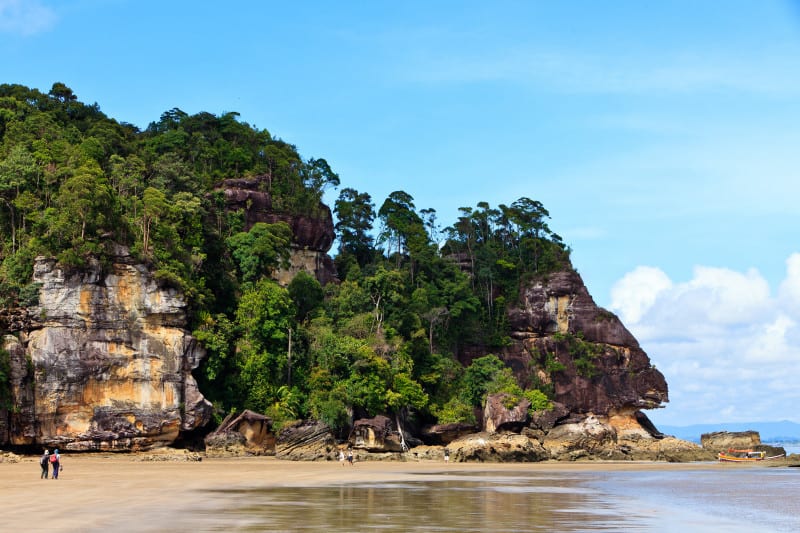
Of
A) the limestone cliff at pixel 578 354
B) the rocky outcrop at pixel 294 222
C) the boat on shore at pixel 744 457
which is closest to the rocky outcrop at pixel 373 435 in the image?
the rocky outcrop at pixel 294 222

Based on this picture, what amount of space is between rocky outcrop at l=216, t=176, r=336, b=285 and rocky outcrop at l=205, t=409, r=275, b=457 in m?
19.1

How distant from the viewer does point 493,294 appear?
3317 inches

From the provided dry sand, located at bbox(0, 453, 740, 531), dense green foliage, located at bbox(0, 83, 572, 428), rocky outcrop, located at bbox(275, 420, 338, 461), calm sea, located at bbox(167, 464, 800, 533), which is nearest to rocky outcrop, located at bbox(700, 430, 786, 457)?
dense green foliage, located at bbox(0, 83, 572, 428)

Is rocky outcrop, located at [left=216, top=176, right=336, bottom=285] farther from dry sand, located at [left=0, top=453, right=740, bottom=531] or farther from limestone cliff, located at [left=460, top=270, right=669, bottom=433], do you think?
dry sand, located at [left=0, top=453, right=740, bottom=531]

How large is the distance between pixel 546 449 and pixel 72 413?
33329 mm

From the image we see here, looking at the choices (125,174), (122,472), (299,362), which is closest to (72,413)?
(122,472)

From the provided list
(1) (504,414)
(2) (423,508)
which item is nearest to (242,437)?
(1) (504,414)

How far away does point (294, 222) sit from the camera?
72.8 meters

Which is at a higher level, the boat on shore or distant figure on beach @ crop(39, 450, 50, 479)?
distant figure on beach @ crop(39, 450, 50, 479)

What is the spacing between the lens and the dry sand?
765 inches

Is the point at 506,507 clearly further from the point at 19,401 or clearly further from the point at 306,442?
the point at 19,401

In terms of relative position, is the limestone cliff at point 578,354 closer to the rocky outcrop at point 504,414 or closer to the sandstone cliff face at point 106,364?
the rocky outcrop at point 504,414

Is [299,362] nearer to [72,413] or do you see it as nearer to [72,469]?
[72,413]

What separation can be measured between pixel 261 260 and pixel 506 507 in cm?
4146
